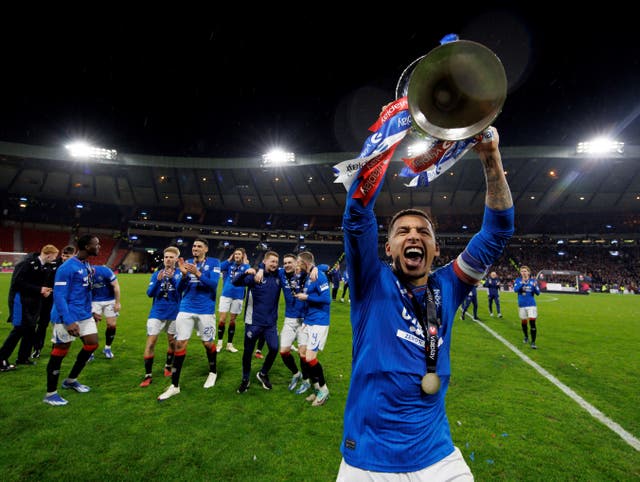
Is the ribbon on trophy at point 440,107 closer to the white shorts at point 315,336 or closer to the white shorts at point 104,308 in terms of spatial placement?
the white shorts at point 315,336

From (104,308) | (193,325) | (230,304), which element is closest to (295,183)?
(230,304)

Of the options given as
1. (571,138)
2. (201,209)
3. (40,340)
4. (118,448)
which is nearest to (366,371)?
(118,448)

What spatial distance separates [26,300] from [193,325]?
3729 mm

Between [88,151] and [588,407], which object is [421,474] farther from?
[88,151]

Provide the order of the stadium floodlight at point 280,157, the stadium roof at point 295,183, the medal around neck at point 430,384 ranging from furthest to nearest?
the stadium floodlight at point 280,157, the stadium roof at point 295,183, the medal around neck at point 430,384

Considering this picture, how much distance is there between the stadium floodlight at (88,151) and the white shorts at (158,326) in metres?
39.6

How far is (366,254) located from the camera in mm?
1677

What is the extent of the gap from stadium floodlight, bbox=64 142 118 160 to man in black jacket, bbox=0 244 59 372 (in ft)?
122

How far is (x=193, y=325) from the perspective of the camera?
623 cm

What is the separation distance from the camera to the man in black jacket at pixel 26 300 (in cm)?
652

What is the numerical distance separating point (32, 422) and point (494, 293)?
55.0ft

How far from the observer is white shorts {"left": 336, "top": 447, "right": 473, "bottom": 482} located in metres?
1.49

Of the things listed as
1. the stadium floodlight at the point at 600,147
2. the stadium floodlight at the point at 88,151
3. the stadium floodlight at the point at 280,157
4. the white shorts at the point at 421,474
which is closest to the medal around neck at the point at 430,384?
the white shorts at the point at 421,474

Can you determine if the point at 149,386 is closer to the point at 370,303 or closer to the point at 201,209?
the point at 370,303
